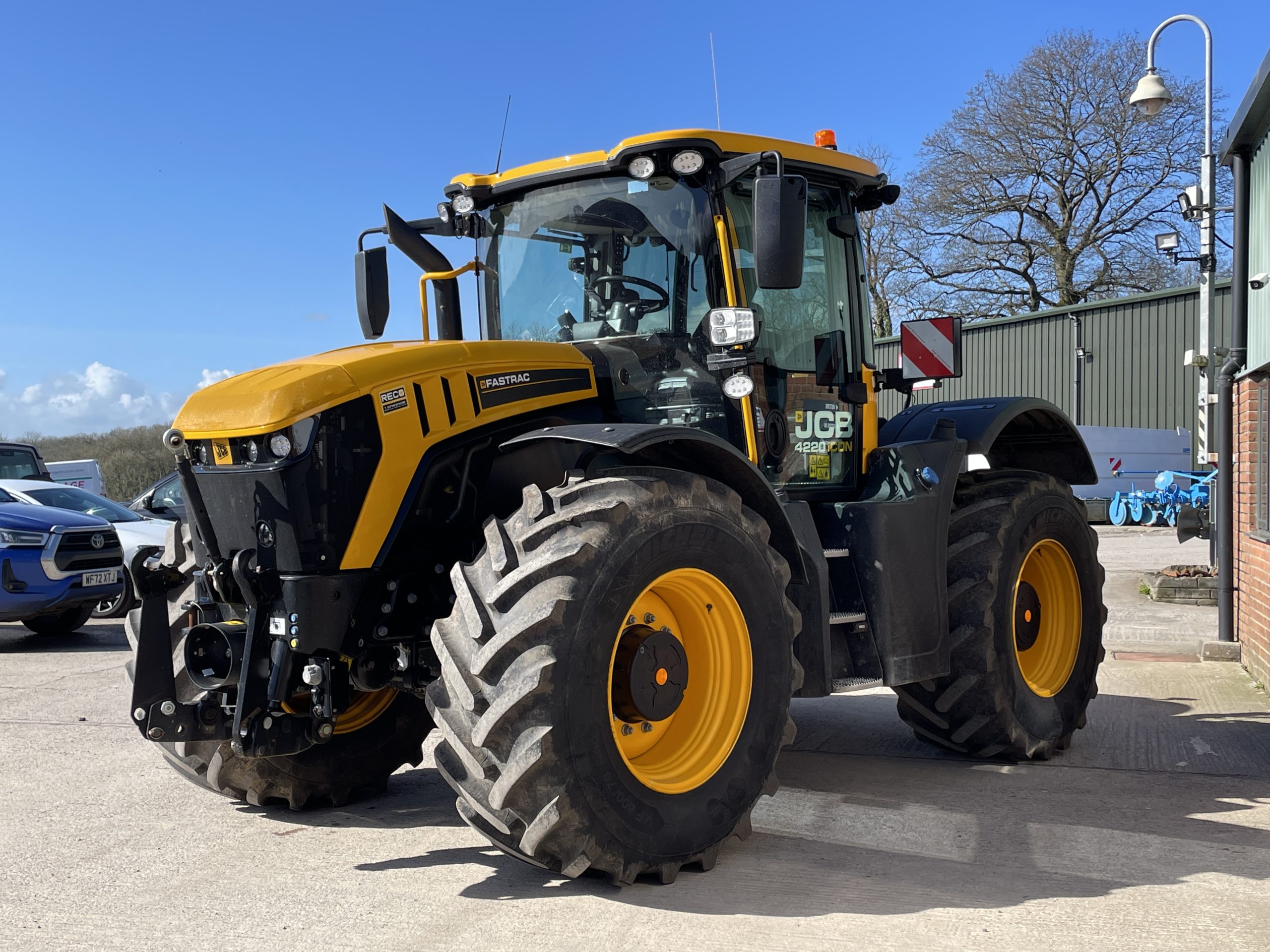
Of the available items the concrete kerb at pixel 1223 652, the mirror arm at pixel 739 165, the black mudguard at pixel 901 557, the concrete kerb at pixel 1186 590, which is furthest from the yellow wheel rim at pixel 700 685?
the concrete kerb at pixel 1186 590

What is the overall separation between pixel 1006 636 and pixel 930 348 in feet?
5.53

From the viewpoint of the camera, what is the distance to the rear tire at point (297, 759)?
16.0ft

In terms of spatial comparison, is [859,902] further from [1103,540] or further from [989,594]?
[1103,540]

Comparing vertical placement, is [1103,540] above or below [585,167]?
below

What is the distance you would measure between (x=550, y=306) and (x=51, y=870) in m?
2.92

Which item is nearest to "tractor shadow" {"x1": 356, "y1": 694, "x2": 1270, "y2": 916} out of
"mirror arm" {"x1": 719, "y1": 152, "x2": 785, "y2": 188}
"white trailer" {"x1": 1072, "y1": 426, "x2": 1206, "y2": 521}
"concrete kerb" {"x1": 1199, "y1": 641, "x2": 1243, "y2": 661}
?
"mirror arm" {"x1": 719, "y1": 152, "x2": 785, "y2": 188}

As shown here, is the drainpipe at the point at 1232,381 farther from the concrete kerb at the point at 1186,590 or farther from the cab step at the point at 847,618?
the cab step at the point at 847,618

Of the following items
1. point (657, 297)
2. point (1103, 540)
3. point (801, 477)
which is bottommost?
point (1103, 540)

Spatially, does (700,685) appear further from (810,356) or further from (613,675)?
(810,356)

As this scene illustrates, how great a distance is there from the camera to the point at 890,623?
5207mm

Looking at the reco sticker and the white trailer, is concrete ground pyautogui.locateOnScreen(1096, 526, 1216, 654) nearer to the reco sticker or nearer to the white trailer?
the white trailer

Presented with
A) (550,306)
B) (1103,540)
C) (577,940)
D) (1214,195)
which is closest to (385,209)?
(550,306)

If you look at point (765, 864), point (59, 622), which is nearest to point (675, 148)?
point (765, 864)

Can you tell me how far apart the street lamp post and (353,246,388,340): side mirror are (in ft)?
25.2
